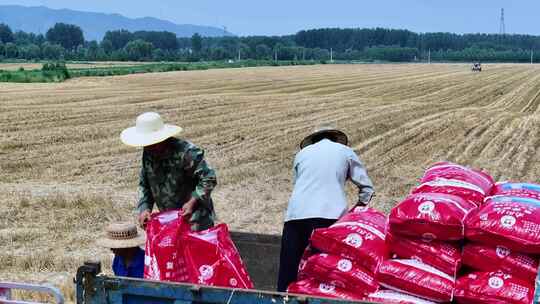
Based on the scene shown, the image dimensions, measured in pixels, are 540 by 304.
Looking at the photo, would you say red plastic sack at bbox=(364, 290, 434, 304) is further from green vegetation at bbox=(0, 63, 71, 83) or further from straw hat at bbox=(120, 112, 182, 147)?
green vegetation at bbox=(0, 63, 71, 83)

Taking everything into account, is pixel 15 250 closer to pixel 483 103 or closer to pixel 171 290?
pixel 171 290

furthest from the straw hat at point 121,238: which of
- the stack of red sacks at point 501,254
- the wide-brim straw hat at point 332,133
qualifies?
the stack of red sacks at point 501,254

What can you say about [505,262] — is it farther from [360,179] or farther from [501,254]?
[360,179]

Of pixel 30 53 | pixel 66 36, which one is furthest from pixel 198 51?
pixel 30 53

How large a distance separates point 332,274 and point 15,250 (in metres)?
5.56

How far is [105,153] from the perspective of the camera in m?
16.1

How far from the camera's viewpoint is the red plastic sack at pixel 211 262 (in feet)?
13.9

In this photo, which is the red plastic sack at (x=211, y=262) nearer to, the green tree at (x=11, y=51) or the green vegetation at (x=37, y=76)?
the green vegetation at (x=37, y=76)

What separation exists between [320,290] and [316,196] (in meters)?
1.18

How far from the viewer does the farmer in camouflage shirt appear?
525cm

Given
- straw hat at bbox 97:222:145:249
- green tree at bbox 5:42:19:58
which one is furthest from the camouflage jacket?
green tree at bbox 5:42:19:58

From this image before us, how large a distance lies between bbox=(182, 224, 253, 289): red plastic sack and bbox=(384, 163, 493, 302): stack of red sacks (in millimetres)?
846

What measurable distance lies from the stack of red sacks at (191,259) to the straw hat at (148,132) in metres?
0.93

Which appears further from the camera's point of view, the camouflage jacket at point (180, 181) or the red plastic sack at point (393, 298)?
the camouflage jacket at point (180, 181)
